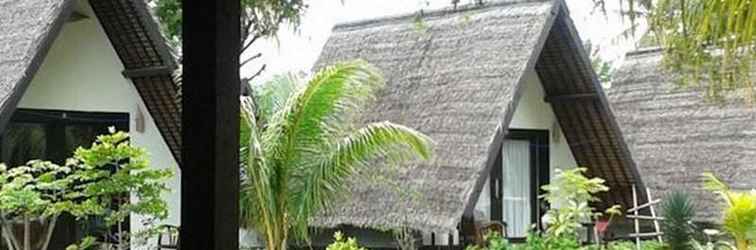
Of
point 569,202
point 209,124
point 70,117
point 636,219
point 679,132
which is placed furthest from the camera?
point 679,132

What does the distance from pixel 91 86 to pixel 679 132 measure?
688 centimetres

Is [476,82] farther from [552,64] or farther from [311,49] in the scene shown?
[311,49]

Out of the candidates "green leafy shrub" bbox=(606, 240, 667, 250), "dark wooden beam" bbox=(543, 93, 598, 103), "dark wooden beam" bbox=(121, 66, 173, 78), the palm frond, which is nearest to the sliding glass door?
"dark wooden beam" bbox=(543, 93, 598, 103)

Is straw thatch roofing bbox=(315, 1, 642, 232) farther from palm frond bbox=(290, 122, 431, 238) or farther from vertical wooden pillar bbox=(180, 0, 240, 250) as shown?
vertical wooden pillar bbox=(180, 0, 240, 250)

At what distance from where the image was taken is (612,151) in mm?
9859

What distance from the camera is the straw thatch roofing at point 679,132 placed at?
35.8ft

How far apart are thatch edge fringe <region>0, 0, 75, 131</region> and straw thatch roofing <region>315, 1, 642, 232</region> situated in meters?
2.82

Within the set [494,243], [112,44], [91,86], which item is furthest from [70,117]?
[494,243]

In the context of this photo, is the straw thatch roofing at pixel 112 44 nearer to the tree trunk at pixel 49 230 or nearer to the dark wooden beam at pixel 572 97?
the tree trunk at pixel 49 230

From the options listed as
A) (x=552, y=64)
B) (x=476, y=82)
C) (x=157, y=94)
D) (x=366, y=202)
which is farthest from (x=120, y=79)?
(x=552, y=64)

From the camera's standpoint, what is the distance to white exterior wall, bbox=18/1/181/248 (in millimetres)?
7297

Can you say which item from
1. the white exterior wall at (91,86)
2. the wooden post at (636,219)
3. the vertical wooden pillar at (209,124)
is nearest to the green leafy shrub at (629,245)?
the wooden post at (636,219)

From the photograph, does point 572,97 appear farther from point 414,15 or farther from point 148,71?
point 148,71

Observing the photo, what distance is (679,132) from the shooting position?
38.3 ft
